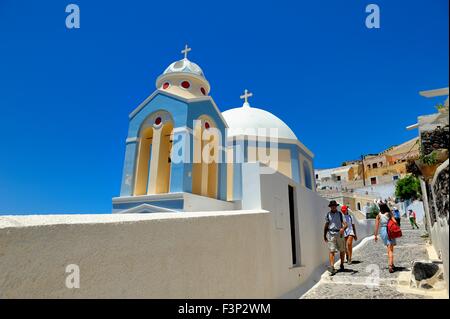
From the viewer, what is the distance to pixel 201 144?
7.75 meters

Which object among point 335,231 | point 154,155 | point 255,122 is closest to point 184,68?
point 154,155

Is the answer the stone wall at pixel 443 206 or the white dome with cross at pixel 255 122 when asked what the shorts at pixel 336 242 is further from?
the white dome with cross at pixel 255 122

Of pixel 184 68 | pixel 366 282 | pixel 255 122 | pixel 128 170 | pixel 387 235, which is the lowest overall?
pixel 366 282

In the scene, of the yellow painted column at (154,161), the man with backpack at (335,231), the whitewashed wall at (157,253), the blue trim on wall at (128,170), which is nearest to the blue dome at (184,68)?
the yellow painted column at (154,161)

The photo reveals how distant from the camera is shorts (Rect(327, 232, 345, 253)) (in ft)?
23.9

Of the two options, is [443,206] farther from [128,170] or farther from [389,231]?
[128,170]

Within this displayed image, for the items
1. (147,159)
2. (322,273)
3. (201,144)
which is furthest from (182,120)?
(322,273)

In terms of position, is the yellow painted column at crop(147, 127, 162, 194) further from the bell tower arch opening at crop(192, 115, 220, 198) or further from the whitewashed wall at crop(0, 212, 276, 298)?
the whitewashed wall at crop(0, 212, 276, 298)

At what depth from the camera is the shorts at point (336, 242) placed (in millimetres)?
7300

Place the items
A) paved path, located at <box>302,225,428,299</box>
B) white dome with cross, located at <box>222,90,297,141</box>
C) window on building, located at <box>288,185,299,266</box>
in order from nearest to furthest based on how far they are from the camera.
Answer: paved path, located at <box>302,225,428,299</box>, window on building, located at <box>288,185,299,266</box>, white dome with cross, located at <box>222,90,297,141</box>

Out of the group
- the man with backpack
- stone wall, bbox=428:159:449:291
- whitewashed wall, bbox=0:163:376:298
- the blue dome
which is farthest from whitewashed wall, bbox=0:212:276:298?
the blue dome

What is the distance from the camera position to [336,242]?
7371 millimetres

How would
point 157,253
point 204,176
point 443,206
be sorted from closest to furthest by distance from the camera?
point 157,253, point 443,206, point 204,176
